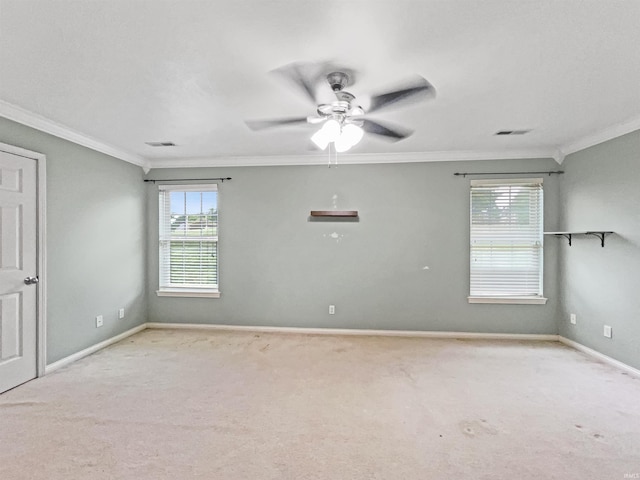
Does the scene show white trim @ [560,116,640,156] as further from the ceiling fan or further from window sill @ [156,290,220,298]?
window sill @ [156,290,220,298]

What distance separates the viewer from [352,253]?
14.2ft

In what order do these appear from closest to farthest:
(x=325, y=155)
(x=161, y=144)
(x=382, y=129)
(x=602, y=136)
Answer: (x=382, y=129), (x=602, y=136), (x=161, y=144), (x=325, y=155)

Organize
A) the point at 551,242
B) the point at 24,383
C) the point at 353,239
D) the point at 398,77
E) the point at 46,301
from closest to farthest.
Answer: the point at 398,77 → the point at 24,383 → the point at 46,301 → the point at 551,242 → the point at 353,239

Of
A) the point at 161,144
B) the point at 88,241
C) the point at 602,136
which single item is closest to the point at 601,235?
the point at 602,136

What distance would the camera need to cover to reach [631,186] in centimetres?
310

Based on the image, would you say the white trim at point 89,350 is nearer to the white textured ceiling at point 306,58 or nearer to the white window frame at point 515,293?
the white textured ceiling at point 306,58

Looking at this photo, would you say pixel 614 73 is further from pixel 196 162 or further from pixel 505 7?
pixel 196 162

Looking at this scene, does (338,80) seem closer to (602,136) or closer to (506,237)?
(602,136)

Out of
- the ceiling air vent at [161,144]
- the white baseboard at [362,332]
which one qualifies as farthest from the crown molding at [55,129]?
the white baseboard at [362,332]

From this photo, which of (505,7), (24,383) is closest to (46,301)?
(24,383)

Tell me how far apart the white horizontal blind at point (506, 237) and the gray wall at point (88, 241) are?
454 centimetres

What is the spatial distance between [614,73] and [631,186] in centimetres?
157

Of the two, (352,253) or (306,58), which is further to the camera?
(352,253)

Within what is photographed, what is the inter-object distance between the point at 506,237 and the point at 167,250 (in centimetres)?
466
